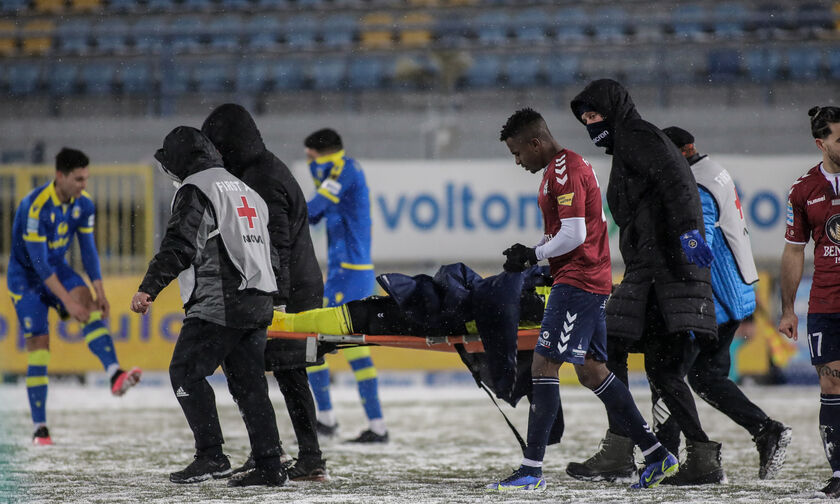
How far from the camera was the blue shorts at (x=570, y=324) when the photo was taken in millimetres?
4516

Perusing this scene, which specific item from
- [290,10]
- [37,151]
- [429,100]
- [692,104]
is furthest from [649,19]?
[37,151]

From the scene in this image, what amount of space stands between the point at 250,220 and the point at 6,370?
8088 millimetres

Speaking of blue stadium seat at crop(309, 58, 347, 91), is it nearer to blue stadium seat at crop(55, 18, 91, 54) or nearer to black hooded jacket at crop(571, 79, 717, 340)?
blue stadium seat at crop(55, 18, 91, 54)

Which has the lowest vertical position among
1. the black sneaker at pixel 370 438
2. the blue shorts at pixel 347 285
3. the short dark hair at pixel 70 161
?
the black sneaker at pixel 370 438

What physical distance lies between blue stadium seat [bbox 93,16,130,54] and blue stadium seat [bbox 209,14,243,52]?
4.89 feet

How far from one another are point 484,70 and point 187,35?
4.97 metres

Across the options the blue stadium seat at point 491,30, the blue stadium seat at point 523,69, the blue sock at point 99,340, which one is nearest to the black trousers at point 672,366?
the blue sock at point 99,340

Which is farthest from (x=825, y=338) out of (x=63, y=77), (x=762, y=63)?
(x=63, y=77)

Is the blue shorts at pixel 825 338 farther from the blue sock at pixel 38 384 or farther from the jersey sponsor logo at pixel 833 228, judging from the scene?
the blue sock at pixel 38 384

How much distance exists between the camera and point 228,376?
4.89 meters

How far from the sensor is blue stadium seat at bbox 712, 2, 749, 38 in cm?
1716

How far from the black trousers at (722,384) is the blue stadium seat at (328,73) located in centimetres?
1298

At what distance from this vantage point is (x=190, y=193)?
15.0ft

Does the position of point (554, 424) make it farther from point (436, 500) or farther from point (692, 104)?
point (692, 104)
